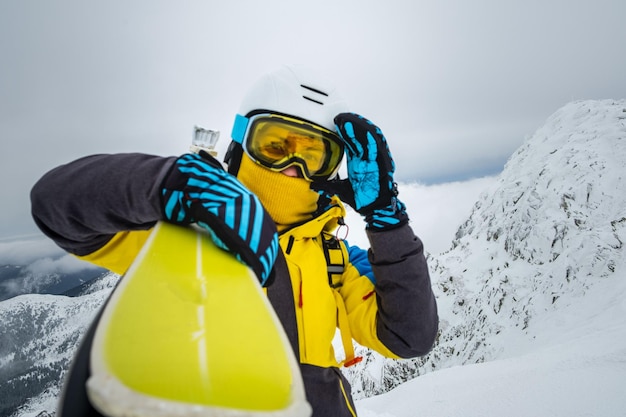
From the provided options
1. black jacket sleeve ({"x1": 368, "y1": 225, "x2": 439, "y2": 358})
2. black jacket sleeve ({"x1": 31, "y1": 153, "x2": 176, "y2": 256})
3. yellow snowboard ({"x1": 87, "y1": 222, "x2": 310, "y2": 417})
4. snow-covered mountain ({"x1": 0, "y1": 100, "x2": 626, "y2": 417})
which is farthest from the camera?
snow-covered mountain ({"x1": 0, "y1": 100, "x2": 626, "y2": 417})

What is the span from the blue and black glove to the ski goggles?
26 cm

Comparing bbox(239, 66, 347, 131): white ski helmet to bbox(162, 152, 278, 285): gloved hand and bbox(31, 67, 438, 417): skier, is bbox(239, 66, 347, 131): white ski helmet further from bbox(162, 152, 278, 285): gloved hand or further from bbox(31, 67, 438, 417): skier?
bbox(162, 152, 278, 285): gloved hand

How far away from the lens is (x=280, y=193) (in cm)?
259

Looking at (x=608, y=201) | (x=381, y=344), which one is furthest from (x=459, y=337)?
(x=381, y=344)

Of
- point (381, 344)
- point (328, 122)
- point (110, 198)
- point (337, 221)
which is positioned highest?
point (328, 122)

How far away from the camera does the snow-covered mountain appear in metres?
8.30

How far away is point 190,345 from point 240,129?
6.86 ft

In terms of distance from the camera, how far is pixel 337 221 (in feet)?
9.09

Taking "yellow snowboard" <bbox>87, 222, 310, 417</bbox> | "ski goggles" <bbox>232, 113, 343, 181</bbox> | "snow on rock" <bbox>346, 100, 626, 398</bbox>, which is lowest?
"snow on rock" <bbox>346, 100, 626, 398</bbox>

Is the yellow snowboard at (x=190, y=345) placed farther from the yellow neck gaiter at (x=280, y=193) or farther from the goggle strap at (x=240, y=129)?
the goggle strap at (x=240, y=129)

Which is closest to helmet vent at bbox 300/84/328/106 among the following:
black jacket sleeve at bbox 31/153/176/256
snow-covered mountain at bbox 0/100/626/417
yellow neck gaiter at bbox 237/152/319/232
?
yellow neck gaiter at bbox 237/152/319/232

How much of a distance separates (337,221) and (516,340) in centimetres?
4305

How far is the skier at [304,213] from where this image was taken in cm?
153

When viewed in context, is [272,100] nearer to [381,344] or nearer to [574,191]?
[381,344]
